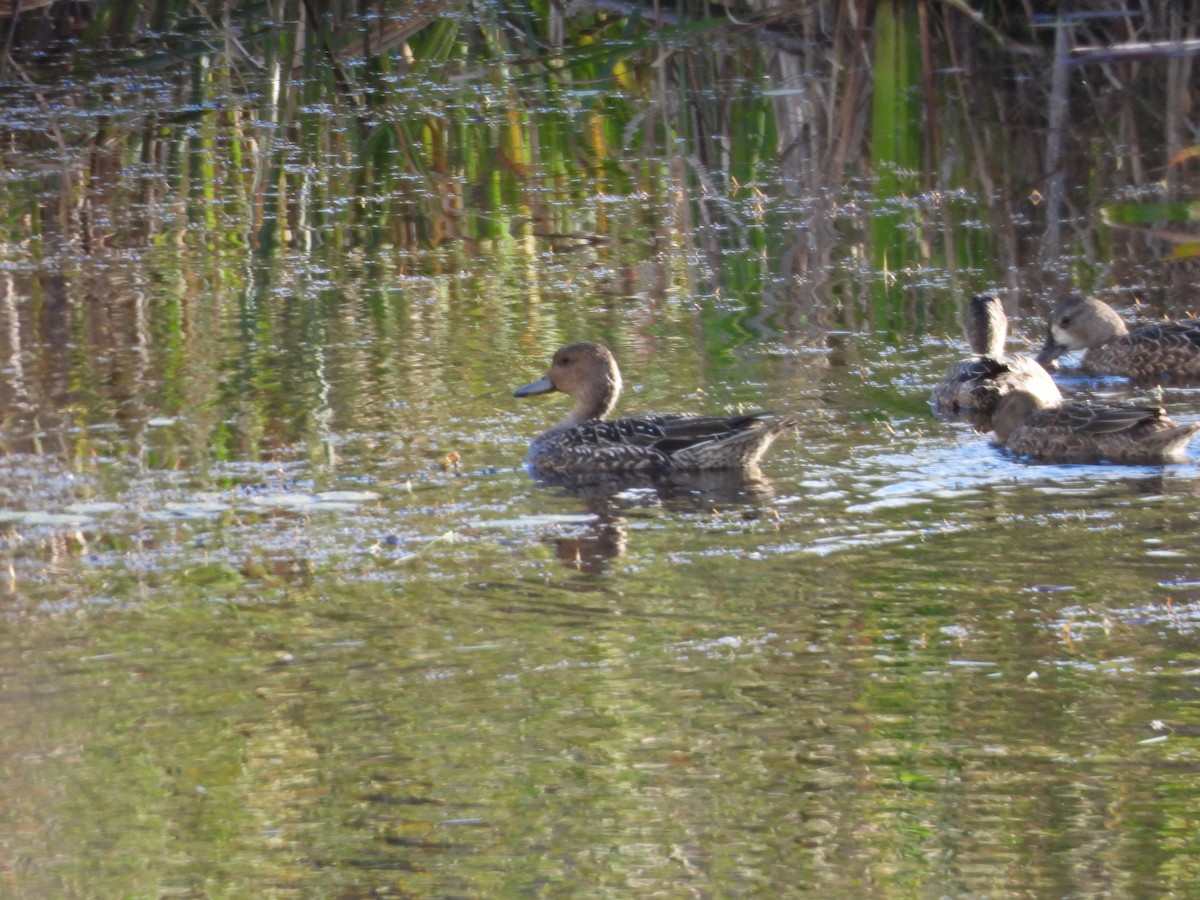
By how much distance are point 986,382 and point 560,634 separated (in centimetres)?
358

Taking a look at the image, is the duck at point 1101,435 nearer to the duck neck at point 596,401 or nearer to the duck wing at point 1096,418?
the duck wing at point 1096,418

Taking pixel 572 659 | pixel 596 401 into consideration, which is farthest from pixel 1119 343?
pixel 572 659

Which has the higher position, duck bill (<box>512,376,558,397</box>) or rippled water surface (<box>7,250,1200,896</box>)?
duck bill (<box>512,376,558,397</box>)

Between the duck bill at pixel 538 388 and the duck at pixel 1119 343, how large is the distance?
250 cm

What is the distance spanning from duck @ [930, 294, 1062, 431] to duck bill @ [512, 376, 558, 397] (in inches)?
63.0

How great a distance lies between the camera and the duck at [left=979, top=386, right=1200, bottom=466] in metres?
8.05

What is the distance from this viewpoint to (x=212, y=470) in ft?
26.2

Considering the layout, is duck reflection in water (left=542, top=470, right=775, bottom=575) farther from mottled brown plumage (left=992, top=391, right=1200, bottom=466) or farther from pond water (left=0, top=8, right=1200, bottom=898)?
mottled brown plumage (left=992, top=391, right=1200, bottom=466)

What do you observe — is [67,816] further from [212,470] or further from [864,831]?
[212,470]

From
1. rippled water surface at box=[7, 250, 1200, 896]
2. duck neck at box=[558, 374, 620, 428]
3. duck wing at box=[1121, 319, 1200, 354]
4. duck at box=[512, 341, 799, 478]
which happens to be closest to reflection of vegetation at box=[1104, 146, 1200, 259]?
duck wing at box=[1121, 319, 1200, 354]

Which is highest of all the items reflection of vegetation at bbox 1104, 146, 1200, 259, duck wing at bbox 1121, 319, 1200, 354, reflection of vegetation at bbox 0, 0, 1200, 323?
reflection of vegetation at bbox 0, 0, 1200, 323

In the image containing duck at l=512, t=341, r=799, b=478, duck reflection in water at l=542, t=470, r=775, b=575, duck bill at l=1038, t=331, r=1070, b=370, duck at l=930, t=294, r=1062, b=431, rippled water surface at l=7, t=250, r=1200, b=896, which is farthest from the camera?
duck bill at l=1038, t=331, r=1070, b=370

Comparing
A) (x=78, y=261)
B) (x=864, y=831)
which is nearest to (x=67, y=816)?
(x=864, y=831)

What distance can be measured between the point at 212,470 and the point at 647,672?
2.80 m
